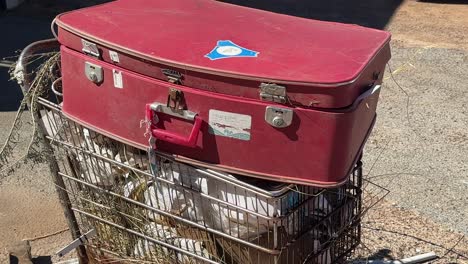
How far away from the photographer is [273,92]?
2.04 m

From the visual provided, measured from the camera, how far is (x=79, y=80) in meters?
2.46

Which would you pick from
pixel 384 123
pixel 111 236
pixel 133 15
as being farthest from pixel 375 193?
pixel 133 15

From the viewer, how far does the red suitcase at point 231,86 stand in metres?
2.06

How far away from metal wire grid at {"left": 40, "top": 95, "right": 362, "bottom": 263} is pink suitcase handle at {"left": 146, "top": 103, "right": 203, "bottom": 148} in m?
0.13

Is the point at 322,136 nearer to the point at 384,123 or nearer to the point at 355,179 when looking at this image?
the point at 355,179

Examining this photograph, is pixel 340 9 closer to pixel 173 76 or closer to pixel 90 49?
pixel 90 49

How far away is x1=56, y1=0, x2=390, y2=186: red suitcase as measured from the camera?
206 cm

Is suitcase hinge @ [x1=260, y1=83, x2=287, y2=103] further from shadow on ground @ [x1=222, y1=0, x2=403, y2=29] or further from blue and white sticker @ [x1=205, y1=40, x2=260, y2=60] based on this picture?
Answer: shadow on ground @ [x1=222, y1=0, x2=403, y2=29]

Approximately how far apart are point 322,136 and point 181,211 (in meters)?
0.68

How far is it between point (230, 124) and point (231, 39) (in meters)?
0.33

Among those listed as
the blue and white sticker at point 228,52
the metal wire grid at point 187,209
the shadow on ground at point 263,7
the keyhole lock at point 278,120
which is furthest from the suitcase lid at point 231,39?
the shadow on ground at point 263,7

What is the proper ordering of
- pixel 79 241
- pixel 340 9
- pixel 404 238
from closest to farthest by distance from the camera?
pixel 79 241 < pixel 404 238 < pixel 340 9

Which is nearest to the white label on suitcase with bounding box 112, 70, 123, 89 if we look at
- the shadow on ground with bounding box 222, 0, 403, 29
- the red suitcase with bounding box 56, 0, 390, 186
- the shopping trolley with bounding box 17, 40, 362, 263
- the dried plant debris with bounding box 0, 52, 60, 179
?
the red suitcase with bounding box 56, 0, 390, 186

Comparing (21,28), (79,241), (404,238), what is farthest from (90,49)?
(21,28)
